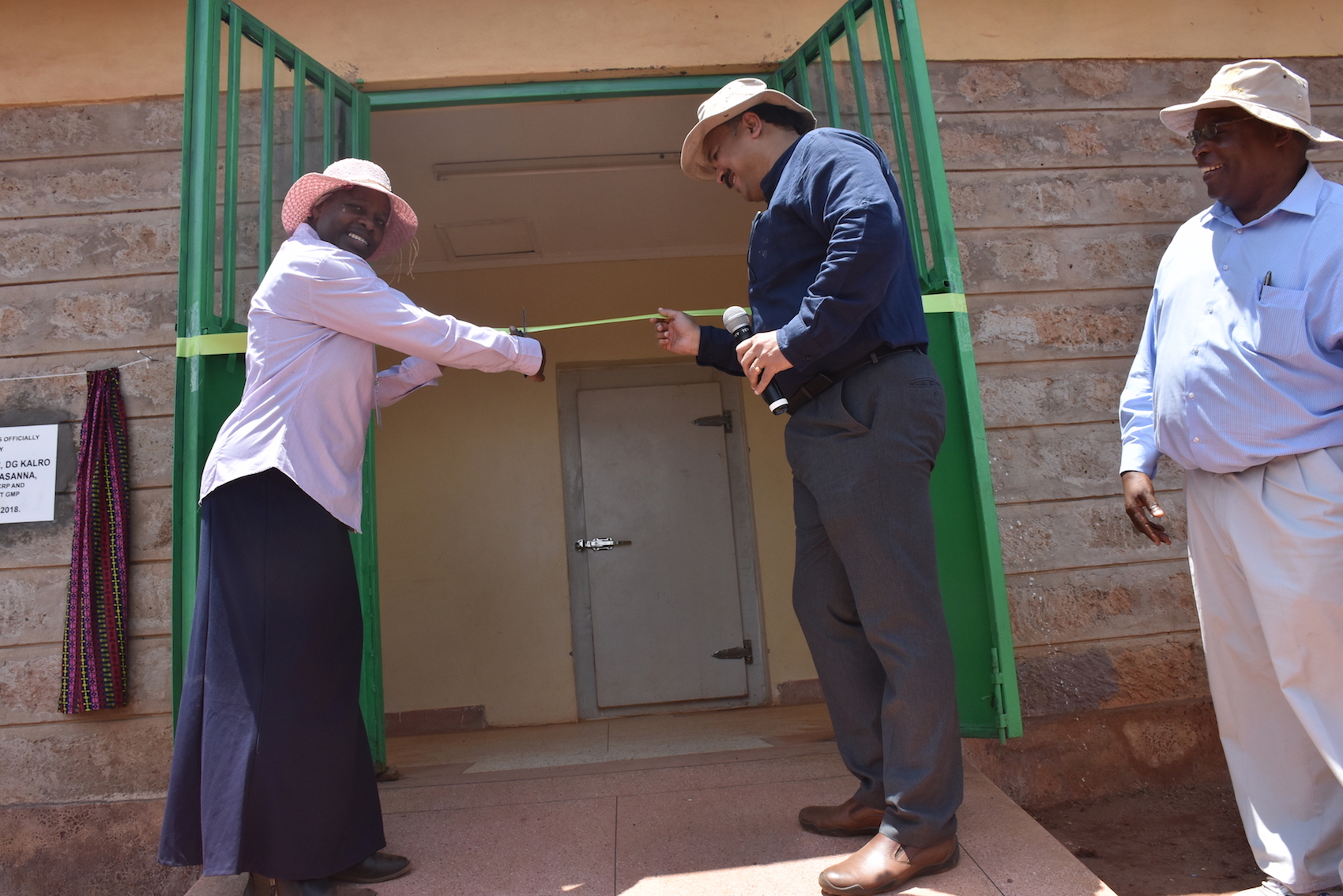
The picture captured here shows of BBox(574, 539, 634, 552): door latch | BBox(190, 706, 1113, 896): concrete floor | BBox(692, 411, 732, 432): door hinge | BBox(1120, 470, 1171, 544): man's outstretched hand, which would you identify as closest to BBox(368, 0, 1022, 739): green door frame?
BBox(190, 706, 1113, 896): concrete floor

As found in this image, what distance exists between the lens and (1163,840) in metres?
3.00

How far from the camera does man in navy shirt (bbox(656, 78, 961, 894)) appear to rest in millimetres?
2018

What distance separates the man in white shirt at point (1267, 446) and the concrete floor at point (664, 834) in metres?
0.53

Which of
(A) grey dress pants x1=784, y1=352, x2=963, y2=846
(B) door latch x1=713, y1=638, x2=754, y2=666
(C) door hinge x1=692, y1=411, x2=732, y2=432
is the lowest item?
(B) door latch x1=713, y1=638, x2=754, y2=666

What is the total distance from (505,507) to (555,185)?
1.92m

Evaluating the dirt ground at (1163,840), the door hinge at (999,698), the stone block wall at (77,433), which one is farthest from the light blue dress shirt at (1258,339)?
the stone block wall at (77,433)

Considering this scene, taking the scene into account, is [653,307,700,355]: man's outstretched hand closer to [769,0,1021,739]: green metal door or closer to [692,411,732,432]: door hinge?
[769,0,1021,739]: green metal door

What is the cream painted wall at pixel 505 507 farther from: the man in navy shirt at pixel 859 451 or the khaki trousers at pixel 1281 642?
the khaki trousers at pixel 1281 642

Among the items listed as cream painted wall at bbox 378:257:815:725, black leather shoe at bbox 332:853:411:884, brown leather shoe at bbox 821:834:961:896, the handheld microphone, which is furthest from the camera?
cream painted wall at bbox 378:257:815:725

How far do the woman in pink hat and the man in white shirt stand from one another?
175 cm

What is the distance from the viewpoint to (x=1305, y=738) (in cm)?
215

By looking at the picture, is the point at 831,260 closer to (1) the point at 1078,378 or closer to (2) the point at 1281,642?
(2) the point at 1281,642

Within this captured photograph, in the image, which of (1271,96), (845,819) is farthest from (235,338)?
(1271,96)

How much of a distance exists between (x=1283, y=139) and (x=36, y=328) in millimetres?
3939
